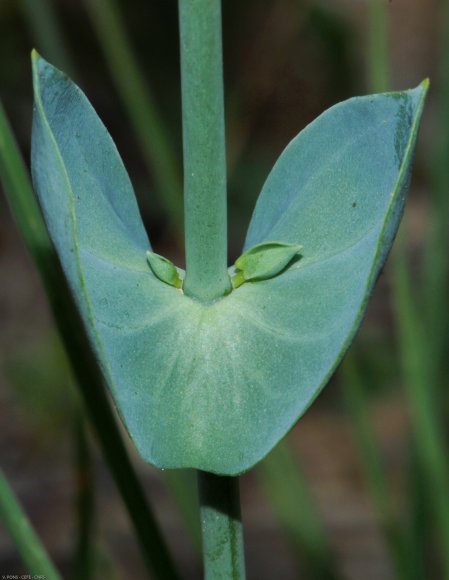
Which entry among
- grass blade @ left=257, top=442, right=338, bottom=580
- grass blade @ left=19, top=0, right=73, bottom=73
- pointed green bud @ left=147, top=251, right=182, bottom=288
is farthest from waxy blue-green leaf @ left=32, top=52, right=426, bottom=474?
grass blade @ left=19, top=0, right=73, bottom=73

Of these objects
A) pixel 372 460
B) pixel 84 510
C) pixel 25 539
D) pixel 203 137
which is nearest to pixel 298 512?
pixel 372 460

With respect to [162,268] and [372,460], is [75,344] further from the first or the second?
[372,460]

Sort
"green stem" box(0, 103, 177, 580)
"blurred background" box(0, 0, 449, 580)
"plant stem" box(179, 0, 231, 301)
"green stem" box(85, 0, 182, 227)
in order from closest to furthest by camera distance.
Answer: "plant stem" box(179, 0, 231, 301)
"green stem" box(0, 103, 177, 580)
"blurred background" box(0, 0, 449, 580)
"green stem" box(85, 0, 182, 227)

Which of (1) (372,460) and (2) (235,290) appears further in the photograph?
(1) (372,460)

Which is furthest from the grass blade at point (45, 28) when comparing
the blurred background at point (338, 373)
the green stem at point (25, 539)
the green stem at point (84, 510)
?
the green stem at point (25, 539)

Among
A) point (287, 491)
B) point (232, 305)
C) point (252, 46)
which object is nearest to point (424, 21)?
point (252, 46)

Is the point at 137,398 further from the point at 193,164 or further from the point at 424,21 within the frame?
the point at 424,21

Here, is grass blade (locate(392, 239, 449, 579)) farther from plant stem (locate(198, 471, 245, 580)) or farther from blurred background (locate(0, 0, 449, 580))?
plant stem (locate(198, 471, 245, 580))
